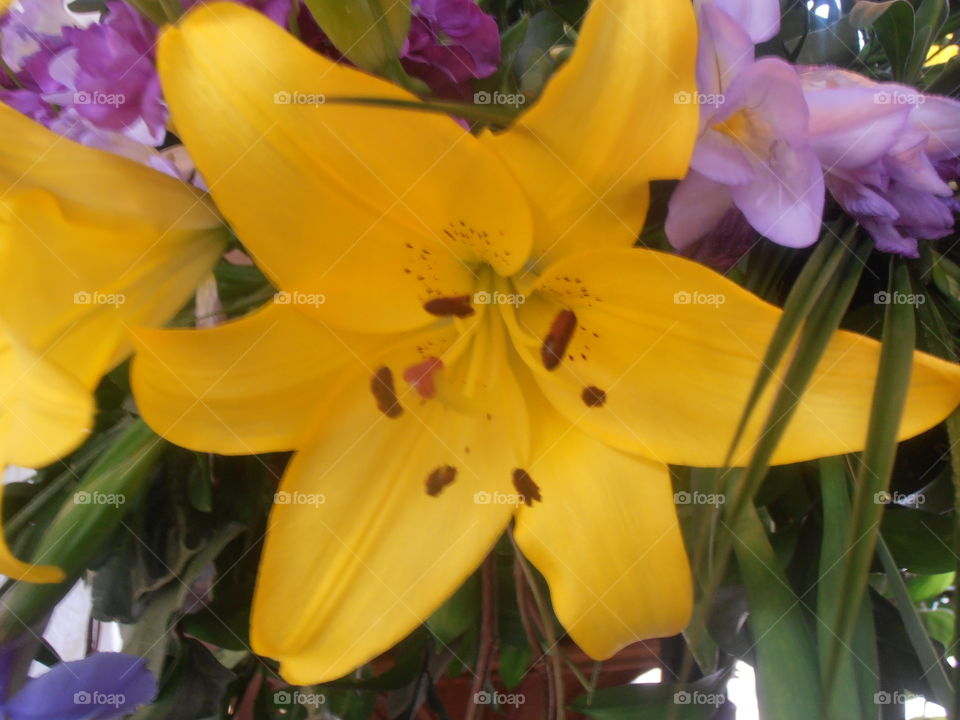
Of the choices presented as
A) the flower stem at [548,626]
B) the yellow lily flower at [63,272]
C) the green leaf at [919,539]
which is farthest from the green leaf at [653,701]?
the yellow lily flower at [63,272]

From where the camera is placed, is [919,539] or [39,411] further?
[919,539]

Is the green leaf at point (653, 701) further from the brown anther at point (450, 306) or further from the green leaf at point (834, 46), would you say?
the green leaf at point (834, 46)

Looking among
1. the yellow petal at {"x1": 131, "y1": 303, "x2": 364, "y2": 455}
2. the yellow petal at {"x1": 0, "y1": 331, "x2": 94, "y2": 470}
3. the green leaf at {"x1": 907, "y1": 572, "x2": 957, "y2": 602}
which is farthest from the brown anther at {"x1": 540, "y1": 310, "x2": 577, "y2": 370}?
the green leaf at {"x1": 907, "y1": 572, "x2": 957, "y2": 602}

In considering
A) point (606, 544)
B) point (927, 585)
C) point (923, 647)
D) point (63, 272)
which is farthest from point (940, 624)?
point (63, 272)

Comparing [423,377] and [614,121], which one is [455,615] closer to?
[423,377]

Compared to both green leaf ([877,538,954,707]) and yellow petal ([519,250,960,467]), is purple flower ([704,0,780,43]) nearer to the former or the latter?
yellow petal ([519,250,960,467])

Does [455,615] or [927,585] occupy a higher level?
[927,585]

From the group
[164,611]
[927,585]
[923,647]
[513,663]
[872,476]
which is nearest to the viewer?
[872,476]
